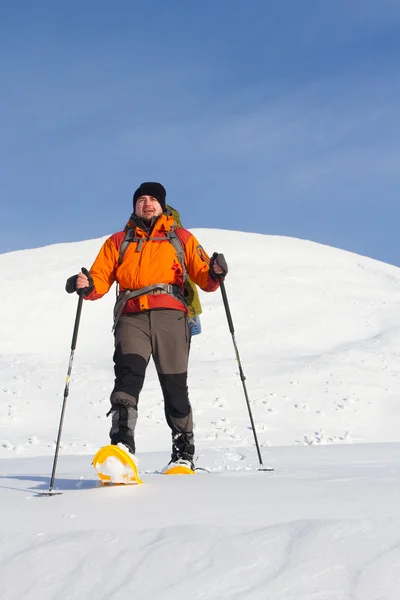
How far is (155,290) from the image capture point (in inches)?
213

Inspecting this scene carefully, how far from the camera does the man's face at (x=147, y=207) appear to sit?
562 centimetres

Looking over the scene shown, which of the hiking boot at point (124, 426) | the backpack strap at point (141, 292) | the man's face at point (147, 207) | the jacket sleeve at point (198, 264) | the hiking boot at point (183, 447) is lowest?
the hiking boot at point (124, 426)

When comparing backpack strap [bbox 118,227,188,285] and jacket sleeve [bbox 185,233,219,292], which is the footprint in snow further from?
backpack strap [bbox 118,227,188,285]

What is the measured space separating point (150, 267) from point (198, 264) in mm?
452

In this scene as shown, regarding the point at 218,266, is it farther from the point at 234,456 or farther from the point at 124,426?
the point at 234,456

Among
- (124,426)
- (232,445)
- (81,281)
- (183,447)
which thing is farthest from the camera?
(232,445)

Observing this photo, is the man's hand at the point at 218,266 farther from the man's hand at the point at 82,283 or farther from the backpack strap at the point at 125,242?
the man's hand at the point at 82,283

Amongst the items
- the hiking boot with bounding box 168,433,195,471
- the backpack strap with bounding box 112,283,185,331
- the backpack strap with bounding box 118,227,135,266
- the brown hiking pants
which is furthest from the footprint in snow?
the backpack strap with bounding box 118,227,135,266

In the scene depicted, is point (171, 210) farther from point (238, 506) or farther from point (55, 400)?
point (55, 400)

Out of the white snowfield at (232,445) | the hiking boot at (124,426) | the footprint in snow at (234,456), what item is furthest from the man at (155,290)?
the footprint in snow at (234,456)

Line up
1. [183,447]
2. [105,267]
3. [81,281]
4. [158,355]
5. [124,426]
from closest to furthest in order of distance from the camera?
[124,426] → [81,281] → [158,355] → [105,267] → [183,447]

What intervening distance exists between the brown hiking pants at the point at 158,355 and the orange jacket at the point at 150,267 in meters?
0.10

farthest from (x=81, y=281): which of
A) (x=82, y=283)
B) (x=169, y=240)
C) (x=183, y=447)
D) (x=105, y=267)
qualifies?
(x=183, y=447)

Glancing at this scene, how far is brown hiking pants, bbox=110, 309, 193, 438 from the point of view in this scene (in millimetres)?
5105
